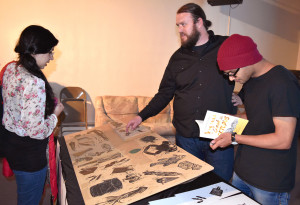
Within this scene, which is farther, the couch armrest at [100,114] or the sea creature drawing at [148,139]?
the couch armrest at [100,114]

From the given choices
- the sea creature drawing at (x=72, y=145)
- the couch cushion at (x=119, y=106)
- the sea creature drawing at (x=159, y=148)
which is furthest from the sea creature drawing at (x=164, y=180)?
the couch cushion at (x=119, y=106)

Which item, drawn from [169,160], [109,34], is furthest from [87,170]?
[109,34]

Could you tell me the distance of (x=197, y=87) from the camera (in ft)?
6.03

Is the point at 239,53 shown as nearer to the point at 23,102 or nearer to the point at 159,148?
the point at 159,148

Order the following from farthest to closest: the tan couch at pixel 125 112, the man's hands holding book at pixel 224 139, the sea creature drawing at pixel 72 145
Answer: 1. the tan couch at pixel 125 112
2. the sea creature drawing at pixel 72 145
3. the man's hands holding book at pixel 224 139

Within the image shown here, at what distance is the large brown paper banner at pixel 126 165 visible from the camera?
1131mm

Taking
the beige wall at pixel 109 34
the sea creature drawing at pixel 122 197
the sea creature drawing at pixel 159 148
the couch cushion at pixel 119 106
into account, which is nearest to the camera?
the sea creature drawing at pixel 122 197

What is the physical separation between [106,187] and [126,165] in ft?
0.73

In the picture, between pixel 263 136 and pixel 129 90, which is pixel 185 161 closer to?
pixel 263 136

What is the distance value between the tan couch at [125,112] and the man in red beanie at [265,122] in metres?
3.02

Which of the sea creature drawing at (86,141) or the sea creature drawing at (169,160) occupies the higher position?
the sea creature drawing at (169,160)

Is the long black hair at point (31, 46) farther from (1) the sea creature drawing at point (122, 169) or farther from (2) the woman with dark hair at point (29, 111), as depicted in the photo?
(1) the sea creature drawing at point (122, 169)

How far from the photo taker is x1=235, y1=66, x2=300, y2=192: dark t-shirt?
1.14 meters

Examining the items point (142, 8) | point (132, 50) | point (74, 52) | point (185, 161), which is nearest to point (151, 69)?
point (132, 50)
